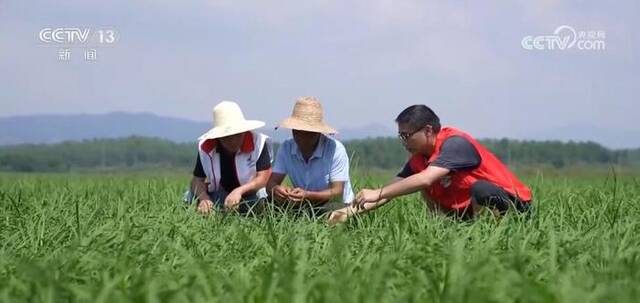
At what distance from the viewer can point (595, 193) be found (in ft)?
18.1

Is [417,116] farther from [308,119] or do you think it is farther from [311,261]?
[311,261]

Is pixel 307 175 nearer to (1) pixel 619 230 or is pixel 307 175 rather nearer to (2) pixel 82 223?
(2) pixel 82 223

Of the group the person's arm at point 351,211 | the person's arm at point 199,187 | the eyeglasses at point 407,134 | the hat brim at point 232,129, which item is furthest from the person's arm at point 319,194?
the person's arm at point 199,187

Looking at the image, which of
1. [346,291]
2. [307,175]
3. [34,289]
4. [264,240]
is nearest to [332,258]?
[264,240]

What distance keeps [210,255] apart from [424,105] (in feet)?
4.95

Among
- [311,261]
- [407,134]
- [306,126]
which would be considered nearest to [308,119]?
[306,126]

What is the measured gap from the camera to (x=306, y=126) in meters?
4.61

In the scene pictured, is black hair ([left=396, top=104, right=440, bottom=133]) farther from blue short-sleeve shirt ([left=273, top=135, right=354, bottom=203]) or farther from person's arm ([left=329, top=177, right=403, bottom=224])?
blue short-sleeve shirt ([left=273, top=135, right=354, bottom=203])

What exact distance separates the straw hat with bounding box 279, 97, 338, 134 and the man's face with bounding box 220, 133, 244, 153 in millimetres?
346

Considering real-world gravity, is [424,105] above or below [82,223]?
above

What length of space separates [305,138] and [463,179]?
899mm

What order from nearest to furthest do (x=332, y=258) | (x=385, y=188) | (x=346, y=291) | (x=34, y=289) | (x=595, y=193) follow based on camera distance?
1. (x=346, y=291)
2. (x=34, y=289)
3. (x=332, y=258)
4. (x=385, y=188)
5. (x=595, y=193)

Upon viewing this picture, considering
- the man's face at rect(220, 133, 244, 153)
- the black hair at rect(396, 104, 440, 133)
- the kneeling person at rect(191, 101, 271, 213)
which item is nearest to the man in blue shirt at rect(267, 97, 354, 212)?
the kneeling person at rect(191, 101, 271, 213)

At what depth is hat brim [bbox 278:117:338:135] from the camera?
457cm
